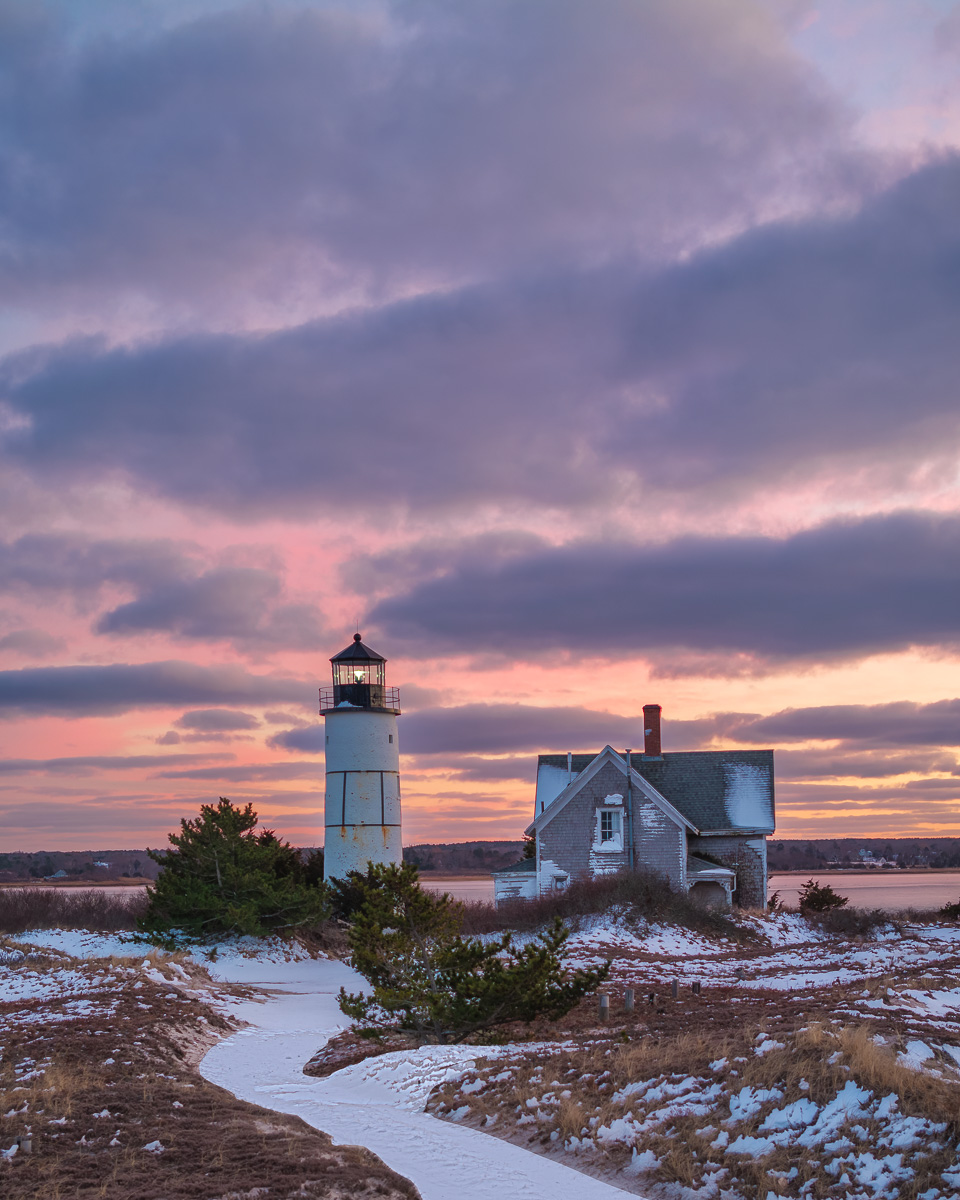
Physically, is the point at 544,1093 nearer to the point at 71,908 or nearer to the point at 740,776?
the point at 740,776

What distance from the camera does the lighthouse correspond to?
40.9 m

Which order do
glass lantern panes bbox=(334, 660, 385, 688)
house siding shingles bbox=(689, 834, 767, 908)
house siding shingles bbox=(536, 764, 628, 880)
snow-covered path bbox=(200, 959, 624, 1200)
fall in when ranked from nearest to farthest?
snow-covered path bbox=(200, 959, 624, 1200)
house siding shingles bbox=(536, 764, 628, 880)
house siding shingles bbox=(689, 834, 767, 908)
glass lantern panes bbox=(334, 660, 385, 688)

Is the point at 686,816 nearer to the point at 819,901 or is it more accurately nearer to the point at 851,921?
the point at 819,901

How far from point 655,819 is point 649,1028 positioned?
20.8 metres

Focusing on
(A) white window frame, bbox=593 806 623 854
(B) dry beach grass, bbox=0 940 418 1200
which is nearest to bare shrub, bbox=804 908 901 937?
(A) white window frame, bbox=593 806 623 854

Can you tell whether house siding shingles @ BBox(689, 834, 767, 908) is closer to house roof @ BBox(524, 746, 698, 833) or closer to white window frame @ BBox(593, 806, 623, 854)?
house roof @ BBox(524, 746, 698, 833)

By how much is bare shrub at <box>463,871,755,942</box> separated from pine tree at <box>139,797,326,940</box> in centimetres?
615

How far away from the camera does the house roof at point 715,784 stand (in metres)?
40.7

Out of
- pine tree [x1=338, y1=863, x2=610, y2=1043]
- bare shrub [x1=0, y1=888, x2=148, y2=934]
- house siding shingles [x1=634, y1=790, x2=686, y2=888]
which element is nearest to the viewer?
pine tree [x1=338, y1=863, x2=610, y2=1043]

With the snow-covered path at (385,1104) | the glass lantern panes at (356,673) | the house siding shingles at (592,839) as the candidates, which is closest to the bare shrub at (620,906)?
the house siding shingles at (592,839)

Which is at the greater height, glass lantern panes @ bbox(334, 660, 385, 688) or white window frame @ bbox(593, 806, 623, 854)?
glass lantern panes @ bbox(334, 660, 385, 688)

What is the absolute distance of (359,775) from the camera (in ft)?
135

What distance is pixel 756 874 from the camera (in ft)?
132

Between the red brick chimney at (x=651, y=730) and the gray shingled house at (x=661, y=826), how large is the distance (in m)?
0.70
